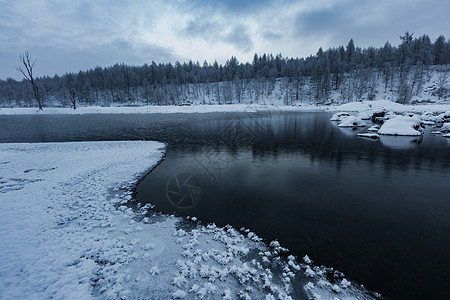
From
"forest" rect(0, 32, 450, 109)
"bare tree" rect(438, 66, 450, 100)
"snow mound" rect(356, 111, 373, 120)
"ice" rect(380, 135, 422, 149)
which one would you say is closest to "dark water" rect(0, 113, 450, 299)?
"ice" rect(380, 135, 422, 149)

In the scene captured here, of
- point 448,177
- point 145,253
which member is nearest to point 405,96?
point 448,177

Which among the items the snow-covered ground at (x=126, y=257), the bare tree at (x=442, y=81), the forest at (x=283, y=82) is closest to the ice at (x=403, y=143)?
the snow-covered ground at (x=126, y=257)

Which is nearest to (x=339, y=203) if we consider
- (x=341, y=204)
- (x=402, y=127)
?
(x=341, y=204)

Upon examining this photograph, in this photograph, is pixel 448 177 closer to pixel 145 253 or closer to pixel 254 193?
pixel 254 193

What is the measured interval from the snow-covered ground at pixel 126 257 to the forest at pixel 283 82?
338 feet

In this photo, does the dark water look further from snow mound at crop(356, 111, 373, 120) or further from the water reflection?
snow mound at crop(356, 111, 373, 120)

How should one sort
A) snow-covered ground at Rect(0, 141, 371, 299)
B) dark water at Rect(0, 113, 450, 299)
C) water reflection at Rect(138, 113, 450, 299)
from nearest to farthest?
snow-covered ground at Rect(0, 141, 371, 299) → dark water at Rect(0, 113, 450, 299) → water reflection at Rect(138, 113, 450, 299)

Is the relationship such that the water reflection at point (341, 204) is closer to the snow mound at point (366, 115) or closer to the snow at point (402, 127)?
the snow at point (402, 127)

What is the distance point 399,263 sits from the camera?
19.8ft

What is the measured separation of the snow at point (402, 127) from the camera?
28469 mm

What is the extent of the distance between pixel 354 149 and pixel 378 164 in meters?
5.36

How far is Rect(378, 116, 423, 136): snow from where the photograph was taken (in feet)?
93.4

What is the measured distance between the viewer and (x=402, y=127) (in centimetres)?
2917

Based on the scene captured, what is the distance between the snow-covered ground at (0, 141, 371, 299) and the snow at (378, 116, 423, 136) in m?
32.3
